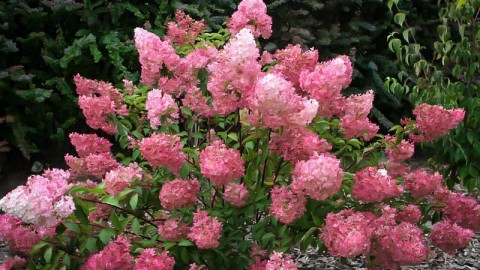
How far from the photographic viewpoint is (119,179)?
7.78 ft

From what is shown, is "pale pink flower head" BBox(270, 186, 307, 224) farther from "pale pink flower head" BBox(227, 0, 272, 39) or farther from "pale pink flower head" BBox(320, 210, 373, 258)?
"pale pink flower head" BBox(227, 0, 272, 39)

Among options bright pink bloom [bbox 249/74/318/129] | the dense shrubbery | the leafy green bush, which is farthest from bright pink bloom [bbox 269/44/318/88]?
the leafy green bush

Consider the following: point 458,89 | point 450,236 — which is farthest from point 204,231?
point 458,89

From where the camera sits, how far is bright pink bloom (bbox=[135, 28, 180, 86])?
96.6 inches

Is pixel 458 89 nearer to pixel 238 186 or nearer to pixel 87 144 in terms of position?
pixel 238 186

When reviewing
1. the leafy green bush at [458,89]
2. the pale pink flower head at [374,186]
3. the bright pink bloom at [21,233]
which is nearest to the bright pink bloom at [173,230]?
the bright pink bloom at [21,233]

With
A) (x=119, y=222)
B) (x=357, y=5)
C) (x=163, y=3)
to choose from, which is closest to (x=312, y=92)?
(x=119, y=222)

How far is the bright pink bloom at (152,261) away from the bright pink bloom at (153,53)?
0.69 meters

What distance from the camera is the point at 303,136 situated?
7.87 ft

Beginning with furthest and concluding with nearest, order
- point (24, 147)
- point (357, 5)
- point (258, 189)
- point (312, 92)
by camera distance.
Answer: point (357, 5)
point (24, 147)
point (258, 189)
point (312, 92)

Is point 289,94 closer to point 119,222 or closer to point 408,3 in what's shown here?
point 119,222

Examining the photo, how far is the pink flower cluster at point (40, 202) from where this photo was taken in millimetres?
2037

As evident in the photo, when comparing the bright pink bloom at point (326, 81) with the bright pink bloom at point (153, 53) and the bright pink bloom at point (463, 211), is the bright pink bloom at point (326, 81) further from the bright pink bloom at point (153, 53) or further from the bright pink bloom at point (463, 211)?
the bright pink bloom at point (463, 211)

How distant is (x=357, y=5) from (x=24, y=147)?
11.2ft
